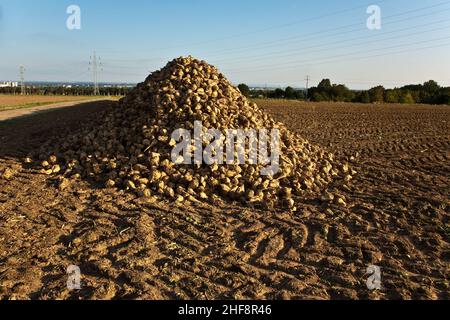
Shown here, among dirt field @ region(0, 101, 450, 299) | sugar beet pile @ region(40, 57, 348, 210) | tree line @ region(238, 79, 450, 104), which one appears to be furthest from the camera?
tree line @ region(238, 79, 450, 104)

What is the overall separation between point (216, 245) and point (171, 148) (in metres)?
2.89

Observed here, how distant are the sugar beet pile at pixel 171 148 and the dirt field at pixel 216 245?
42cm

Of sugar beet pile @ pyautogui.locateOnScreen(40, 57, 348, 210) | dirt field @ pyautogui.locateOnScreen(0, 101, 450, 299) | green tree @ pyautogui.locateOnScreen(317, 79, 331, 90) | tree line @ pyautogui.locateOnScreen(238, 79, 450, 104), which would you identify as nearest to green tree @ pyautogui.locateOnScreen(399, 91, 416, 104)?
tree line @ pyautogui.locateOnScreen(238, 79, 450, 104)

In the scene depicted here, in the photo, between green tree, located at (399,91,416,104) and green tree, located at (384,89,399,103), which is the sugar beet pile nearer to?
green tree, located at (384,89,399,103)

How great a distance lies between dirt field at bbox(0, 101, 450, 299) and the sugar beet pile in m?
0.42

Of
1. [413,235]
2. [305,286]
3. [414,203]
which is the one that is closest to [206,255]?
[305,286]

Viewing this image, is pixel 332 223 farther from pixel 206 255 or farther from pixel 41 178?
pixel 41 178

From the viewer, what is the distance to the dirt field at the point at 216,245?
183 inches

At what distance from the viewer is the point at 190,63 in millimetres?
10656

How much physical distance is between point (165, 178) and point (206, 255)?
253cm

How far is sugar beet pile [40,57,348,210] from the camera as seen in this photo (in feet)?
24.8

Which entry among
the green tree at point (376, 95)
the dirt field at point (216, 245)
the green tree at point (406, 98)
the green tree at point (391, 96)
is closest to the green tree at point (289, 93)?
the green tree at point (376, 95)

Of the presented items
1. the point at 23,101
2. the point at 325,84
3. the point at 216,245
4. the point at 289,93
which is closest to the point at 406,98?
the point at 325,84

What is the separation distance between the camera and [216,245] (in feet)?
18.7
